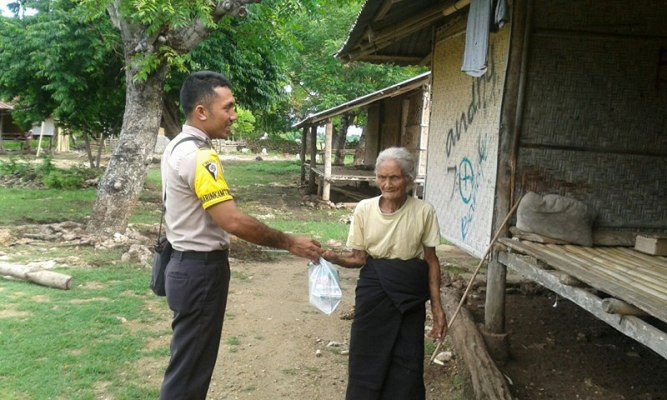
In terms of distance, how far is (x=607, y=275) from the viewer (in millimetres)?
3312

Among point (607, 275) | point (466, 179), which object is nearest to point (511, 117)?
point (466, 179)

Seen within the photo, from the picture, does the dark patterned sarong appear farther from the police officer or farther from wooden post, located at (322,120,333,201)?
wooden post, located at (322,120,333,201)

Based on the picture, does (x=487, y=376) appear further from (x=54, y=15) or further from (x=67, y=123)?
(x=67, y=123)

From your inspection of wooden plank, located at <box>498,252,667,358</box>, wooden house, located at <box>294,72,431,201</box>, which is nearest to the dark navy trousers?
wooden plank, located at <box>498,252,667,358</box>

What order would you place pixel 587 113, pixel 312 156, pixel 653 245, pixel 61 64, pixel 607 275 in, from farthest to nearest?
pixel 312 156 → pixel 61 64 → pixel 587 113 → pixel 653 245 → pixel 607 275

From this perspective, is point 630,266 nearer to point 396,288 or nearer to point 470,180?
point 396,288

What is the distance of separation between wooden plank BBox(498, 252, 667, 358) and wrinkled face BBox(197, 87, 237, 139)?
217 centimetres

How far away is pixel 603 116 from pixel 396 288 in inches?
102

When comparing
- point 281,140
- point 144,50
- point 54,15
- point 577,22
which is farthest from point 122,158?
point 281,140

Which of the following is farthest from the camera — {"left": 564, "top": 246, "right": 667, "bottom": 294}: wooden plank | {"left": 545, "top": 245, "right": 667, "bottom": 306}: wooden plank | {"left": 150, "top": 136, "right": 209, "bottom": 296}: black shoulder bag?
{"left": 564, "top": 246, "right": 667, "bottom": 294}: wooden plank

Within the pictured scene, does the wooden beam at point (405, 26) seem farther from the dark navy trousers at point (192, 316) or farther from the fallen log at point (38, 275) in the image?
the fallen log at point (38, 275)

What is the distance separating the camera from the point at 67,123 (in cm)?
1647

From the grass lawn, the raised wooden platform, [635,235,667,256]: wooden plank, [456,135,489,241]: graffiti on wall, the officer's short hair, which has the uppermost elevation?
the officer's short hair

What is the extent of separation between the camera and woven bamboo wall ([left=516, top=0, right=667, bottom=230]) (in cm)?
457
